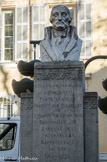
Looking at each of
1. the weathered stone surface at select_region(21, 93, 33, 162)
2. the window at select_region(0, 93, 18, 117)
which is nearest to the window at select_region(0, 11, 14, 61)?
the window at select_region(0, 93, 18, 117)

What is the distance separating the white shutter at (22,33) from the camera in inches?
918

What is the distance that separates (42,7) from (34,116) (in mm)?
13907

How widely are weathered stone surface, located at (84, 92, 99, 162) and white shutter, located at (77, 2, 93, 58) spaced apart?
12964 millimetres

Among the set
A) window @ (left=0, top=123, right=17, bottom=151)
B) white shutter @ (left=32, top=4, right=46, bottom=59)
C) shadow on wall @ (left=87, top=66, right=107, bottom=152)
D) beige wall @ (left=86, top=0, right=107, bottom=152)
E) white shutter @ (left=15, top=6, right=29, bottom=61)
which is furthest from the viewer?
white shutter @ (left=32, top=4, right=46, bottom=59)

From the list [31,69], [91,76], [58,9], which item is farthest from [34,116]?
[91,76]

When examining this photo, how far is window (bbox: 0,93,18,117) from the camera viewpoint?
22.9 m

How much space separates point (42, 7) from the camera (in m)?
23.5

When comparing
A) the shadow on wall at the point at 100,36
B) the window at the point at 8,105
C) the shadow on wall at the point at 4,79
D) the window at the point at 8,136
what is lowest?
the window at the point at 8,136

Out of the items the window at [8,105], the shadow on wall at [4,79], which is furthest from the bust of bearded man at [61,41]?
the shadow on wall at [4,79]

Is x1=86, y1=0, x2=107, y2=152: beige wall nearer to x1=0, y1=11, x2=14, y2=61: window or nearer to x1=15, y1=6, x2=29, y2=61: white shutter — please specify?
x1=15, y1=6, x2=29, y2=61: white shutter

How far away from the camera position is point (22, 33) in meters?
23.4

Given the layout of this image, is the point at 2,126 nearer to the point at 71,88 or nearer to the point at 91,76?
the point at 71,88

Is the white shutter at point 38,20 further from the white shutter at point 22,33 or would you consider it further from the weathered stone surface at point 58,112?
the weathered stone surface at point 58,112

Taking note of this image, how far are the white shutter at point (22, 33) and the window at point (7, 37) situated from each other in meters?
0.29
